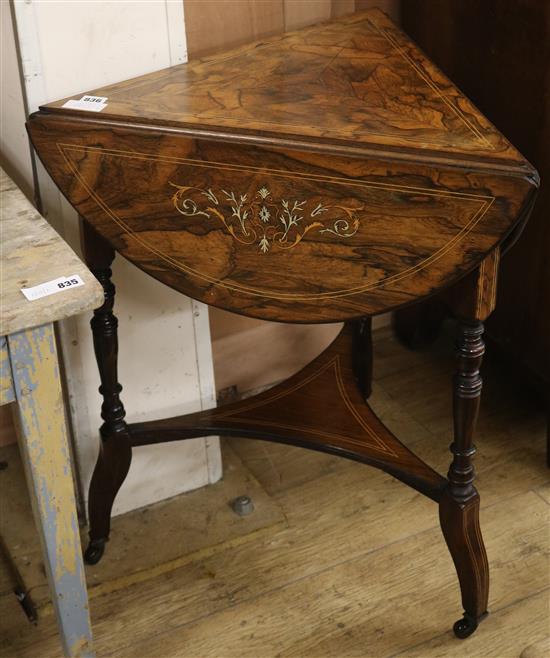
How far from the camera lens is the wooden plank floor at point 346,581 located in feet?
6.15

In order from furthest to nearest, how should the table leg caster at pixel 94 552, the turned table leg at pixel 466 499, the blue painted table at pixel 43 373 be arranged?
the table leg caster at pixel 94 552
the turned table leg at pixel 466 499
the blue painted table at pixel 43 373

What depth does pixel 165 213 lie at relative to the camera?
1.66 metres

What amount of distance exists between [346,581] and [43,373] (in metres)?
0.85

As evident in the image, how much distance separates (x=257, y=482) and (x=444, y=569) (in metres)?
0.46

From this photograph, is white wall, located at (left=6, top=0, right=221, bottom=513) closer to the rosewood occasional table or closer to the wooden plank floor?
the rosewood occasional table

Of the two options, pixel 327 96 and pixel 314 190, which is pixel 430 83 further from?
pixel 314 190

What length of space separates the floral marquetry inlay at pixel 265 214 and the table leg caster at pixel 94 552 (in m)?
0.77

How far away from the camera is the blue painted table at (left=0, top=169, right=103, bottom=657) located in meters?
1.36

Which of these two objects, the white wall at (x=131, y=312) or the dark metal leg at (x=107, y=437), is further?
the dark metal leg at (x=107, y=437)

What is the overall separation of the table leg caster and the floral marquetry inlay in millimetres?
772

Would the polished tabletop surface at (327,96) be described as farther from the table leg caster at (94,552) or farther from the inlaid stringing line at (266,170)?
the table leg caster at (94,552)

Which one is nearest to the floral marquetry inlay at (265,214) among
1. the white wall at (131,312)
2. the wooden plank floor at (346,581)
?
the white wall at (131,312)

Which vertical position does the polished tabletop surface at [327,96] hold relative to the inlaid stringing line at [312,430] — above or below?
above

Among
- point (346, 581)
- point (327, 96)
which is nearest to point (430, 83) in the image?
point (327, 96)
